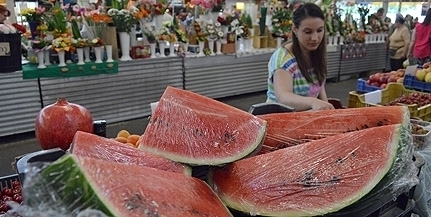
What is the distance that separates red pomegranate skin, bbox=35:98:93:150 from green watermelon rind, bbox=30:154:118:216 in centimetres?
65

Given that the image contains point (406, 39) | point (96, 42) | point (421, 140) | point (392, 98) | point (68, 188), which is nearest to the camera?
point (68, 188)

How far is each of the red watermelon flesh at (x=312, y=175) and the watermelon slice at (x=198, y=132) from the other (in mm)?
53

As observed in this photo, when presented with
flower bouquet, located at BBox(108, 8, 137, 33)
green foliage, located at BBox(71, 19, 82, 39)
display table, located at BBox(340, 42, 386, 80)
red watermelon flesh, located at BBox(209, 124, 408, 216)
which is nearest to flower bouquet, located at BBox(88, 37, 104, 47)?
green foliage, located at BBox(71, 19, 82, 39)

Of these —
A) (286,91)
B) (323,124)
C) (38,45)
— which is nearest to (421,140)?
(286,91)

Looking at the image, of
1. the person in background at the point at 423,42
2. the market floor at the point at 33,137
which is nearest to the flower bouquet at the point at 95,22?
the market floor at the point at 33,137

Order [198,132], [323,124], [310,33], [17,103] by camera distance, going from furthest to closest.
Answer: [17,103] → [310,33] → [323,124] → [198,132]

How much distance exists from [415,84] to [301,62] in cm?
167

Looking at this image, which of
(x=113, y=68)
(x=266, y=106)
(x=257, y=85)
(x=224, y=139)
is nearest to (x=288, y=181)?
(x=224, y=139)

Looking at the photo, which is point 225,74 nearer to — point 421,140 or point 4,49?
point 4,49

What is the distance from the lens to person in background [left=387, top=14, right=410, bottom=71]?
7.02 metres

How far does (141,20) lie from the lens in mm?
4625

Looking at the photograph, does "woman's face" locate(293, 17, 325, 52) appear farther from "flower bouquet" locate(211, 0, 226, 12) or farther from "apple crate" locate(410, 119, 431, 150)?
"flower bouquet" locate(211, 0, 226, 12)

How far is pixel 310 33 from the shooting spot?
1972mm

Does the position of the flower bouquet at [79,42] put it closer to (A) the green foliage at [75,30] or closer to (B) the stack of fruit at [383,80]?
(A) the green foliage at [75,30]
